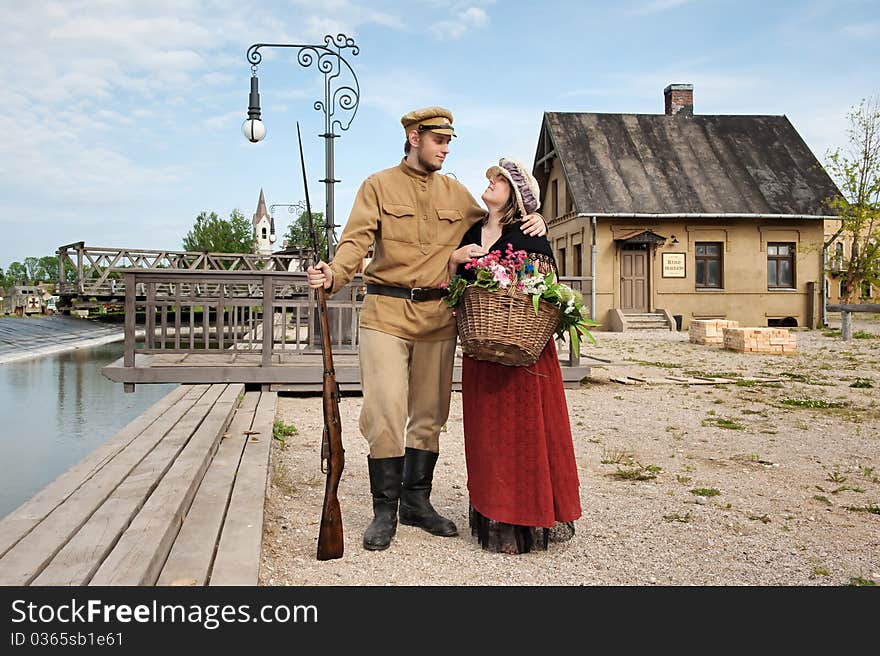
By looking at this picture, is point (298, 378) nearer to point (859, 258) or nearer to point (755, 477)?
point (755, 477)

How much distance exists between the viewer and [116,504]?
344cm

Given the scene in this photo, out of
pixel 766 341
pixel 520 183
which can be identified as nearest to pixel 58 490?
pixel 520 183

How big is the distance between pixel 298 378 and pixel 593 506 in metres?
5.10

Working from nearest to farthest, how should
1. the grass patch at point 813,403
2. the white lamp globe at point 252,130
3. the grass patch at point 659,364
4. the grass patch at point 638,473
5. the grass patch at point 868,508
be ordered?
the grass patch at point 868,508 < the grass patch at point 638,473 < the grass patch at point 813,403 < the white lamp globe at point 252,130 < the grass patch at point 659,364

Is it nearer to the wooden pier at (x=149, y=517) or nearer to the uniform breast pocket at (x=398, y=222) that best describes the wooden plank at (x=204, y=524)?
the wooden pier at (x=149, y=517)

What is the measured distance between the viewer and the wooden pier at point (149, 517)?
267cm

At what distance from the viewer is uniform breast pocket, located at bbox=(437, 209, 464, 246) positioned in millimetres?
3645

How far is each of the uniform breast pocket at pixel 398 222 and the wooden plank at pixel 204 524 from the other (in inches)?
61.5

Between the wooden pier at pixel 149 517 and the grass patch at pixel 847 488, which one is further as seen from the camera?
the grass patch at pixel 847 488

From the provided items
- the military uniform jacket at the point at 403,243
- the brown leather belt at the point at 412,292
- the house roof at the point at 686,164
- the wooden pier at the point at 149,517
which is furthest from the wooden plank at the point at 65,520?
the house roof at the point at 686,164

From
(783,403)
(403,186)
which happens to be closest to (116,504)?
(403,186)

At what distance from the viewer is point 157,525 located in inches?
123

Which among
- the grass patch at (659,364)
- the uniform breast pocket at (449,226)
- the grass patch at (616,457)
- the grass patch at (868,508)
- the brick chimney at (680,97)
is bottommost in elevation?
the grass patch at (868,508)

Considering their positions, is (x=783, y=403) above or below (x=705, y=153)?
below
